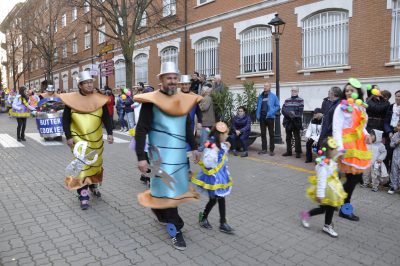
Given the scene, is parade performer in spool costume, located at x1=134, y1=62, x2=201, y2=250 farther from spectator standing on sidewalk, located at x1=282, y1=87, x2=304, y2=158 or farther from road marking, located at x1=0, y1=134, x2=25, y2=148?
road marking, located at x1=0, y1=134, x2=25, y2=148

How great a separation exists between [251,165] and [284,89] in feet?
22.0

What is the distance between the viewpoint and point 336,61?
41.8 ft

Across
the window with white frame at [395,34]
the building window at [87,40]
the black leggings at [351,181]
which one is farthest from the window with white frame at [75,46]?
the black leggings at [351,181]

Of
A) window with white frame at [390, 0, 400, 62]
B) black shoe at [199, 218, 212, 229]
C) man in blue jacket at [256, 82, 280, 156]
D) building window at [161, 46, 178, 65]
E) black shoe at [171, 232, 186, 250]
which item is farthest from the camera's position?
building window at [161, 46, 178, 65]

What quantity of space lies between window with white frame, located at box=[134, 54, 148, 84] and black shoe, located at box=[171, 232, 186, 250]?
66.1 feet

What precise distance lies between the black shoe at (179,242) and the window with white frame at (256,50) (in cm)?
1211

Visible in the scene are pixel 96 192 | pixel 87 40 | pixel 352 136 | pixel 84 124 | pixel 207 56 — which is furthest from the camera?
pixel 87 40

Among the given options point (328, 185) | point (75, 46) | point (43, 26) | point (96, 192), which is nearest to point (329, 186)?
point (328, 185)

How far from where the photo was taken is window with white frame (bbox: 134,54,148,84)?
23.4 meters

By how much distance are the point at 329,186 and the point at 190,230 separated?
172 centimetres

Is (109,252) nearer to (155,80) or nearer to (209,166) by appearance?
(209,166)

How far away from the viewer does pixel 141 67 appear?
78.2 feet

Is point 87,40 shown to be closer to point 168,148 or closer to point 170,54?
point 170,54

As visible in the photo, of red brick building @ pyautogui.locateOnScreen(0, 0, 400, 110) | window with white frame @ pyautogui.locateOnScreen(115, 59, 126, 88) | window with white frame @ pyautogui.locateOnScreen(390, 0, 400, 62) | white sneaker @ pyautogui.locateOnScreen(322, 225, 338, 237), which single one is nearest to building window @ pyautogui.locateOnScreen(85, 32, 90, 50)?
window with white frame @ pyautogui.locateOnScreen(115, 59, 126, 88)
